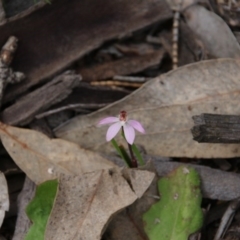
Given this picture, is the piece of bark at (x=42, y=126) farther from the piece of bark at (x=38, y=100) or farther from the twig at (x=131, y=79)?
the twig at (x=131, y=79)

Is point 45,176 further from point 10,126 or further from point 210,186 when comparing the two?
point 210,186

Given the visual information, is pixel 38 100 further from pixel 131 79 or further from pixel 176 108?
pixel 176 108

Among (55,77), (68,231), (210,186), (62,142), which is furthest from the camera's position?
(55,77)

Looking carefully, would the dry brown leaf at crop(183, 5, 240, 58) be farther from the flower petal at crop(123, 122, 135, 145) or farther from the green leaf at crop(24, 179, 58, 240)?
the green leaf at crop(24, 179, 58, 240)

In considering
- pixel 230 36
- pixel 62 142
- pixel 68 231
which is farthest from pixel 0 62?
pixel 230 36

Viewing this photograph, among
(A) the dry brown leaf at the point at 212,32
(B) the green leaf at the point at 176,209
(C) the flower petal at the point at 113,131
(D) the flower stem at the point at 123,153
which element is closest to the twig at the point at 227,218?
(B) the green leaf at the point at 176,209

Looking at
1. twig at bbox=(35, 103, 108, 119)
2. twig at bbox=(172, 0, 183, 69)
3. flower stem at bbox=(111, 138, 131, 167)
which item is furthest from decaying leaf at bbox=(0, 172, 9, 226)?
twig at bbox=(172, 0, 183, 69)

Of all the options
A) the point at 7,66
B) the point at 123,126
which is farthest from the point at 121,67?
the point at 123,126
